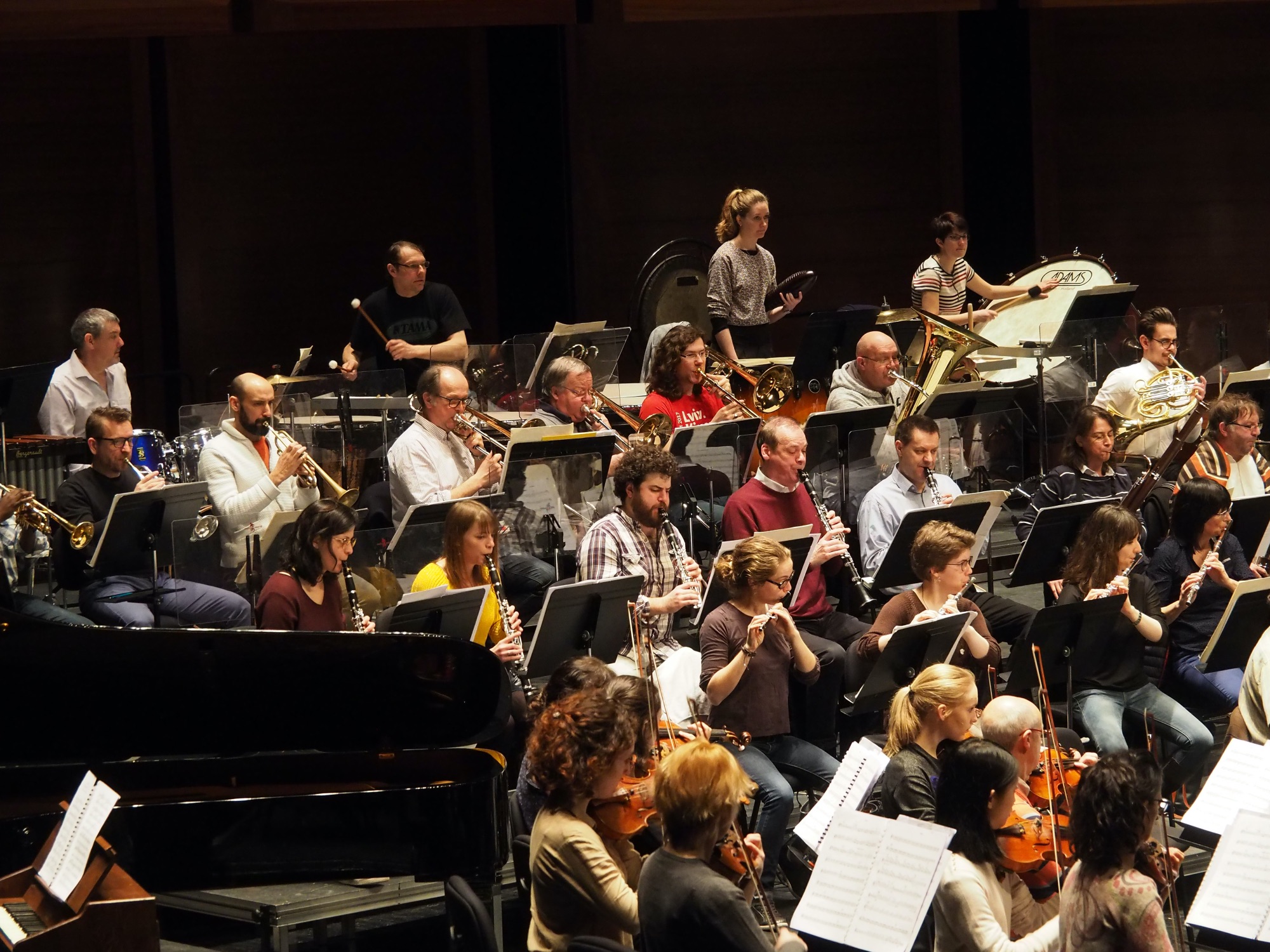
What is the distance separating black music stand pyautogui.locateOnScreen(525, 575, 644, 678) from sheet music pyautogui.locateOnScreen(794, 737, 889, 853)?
3.85 ft

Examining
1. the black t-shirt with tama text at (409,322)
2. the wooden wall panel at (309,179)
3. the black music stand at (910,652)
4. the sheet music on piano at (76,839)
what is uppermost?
the wooden wall panel at (309,179)

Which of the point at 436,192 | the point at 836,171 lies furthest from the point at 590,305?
the point at 836,171

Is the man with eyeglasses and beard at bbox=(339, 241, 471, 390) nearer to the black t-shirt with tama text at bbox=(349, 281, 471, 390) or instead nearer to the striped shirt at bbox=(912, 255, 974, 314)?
the black t-shirt with tama text at bbox=(349, 281, 471, 390)

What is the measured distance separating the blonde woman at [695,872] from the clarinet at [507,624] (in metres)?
1.96

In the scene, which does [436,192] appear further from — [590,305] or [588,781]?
[588,781]

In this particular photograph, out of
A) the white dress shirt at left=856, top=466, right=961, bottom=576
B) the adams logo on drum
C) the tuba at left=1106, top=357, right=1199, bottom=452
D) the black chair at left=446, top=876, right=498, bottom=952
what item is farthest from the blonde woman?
the adams logo on drum

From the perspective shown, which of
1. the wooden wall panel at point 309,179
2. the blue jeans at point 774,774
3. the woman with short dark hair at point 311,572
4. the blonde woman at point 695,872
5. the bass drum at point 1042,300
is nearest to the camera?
the blonde woman at point 695,872

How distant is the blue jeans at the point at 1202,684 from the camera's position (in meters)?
6.09

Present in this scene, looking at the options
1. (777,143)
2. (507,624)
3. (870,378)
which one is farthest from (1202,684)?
(777,143)

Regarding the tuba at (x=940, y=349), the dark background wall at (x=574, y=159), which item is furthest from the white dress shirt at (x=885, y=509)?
the dark background wall at (x=574, y=159)

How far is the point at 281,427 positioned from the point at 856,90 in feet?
19.8

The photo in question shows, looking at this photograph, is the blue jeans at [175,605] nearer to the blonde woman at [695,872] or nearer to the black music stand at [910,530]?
the black music stand at [910,530]

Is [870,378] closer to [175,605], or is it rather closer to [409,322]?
[409,322]

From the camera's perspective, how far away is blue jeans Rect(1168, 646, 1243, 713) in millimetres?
6094
